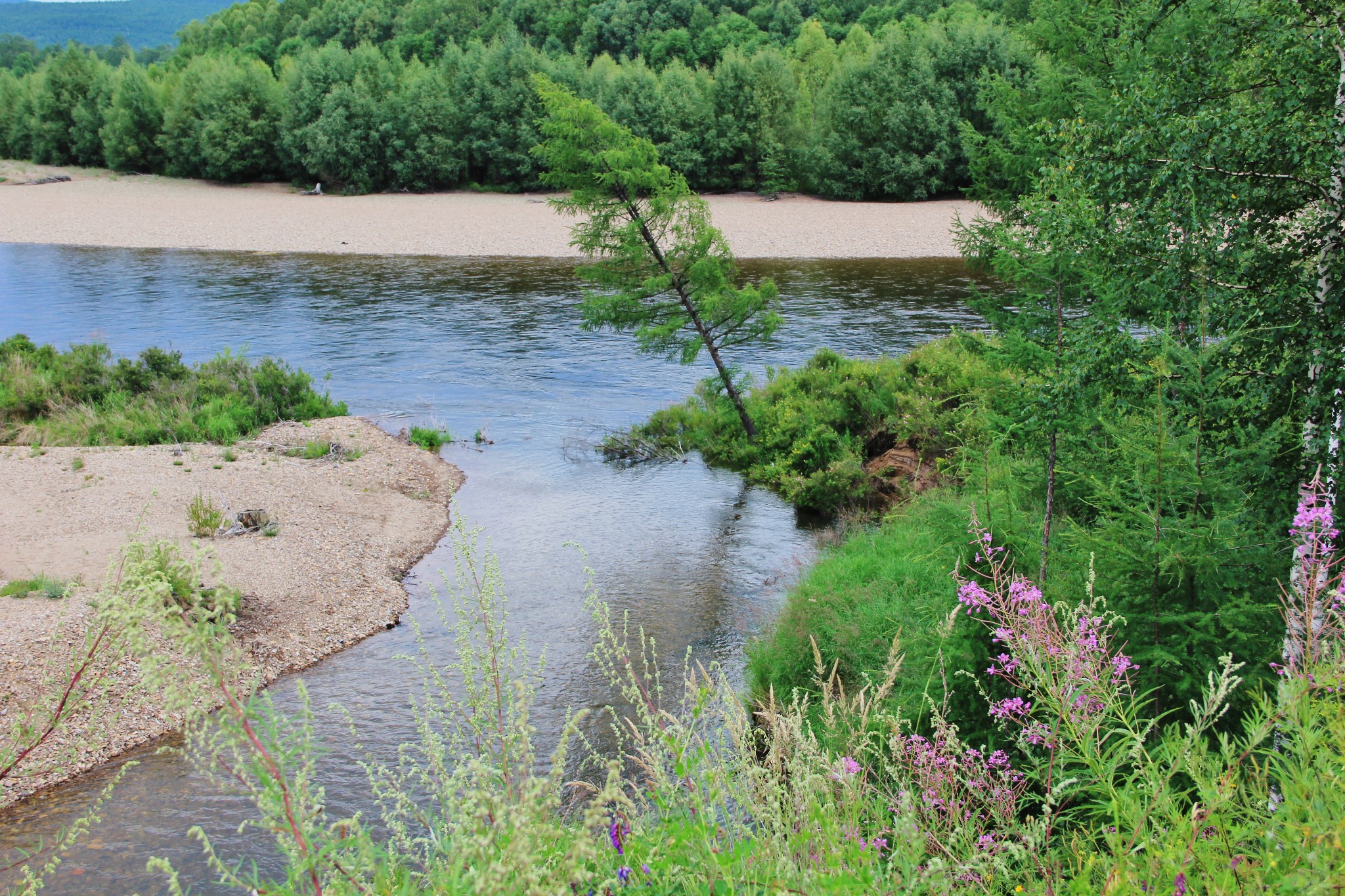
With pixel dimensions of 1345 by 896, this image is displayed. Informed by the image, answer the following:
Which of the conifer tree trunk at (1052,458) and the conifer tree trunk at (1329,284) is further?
the conifer tree trunk at (1052,458)

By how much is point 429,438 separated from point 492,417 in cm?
212

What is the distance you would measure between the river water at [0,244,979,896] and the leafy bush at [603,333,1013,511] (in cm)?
66

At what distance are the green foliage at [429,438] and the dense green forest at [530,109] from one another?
119ft

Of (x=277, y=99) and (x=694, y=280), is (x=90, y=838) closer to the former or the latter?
(x=694, y=280)

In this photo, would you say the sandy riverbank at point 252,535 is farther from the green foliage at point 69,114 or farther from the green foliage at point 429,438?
the green foliage at point 69,114

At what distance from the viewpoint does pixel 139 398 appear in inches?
738

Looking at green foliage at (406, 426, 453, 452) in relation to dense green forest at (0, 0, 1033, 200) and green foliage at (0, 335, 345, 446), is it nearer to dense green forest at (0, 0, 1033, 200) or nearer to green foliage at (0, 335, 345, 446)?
green foliage at (0, 335, 345, 446)

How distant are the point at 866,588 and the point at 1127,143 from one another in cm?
460

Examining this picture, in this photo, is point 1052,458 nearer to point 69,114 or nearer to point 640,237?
point 640,237

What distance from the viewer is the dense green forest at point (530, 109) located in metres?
51.8

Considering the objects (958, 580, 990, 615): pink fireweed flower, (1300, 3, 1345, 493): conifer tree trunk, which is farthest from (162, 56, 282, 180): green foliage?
(958, 580, 990, 615): pink fireweed flower

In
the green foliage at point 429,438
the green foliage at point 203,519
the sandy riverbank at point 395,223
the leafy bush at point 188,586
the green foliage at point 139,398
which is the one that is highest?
the sandy riverbank at point 395,223

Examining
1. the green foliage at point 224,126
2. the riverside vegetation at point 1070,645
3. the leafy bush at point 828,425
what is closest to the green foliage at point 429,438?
the leafy bush at point 828,425

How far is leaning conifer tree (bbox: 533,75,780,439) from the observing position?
1681cm
